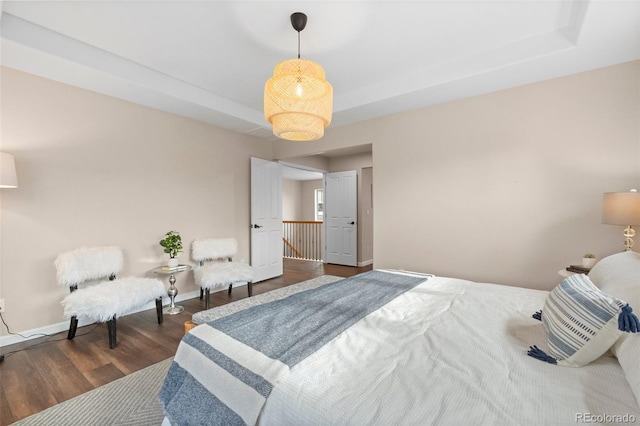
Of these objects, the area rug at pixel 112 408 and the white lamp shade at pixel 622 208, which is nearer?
the area rug at pixel 112 408

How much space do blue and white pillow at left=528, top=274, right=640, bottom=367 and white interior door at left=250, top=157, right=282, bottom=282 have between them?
4072 mm

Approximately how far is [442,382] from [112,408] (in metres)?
1.95

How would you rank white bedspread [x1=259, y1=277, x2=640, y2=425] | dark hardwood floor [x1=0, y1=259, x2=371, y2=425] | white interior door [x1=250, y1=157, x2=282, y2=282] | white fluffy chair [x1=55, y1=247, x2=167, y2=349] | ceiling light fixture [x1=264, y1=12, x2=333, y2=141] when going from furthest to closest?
1. white interior door [x1=250, y1=157, x2=282, y2=282]
2. white fluffy chair [x1=55, y1=247, x2=167, y2=349]
3. ceiling light fixture [x1=264, y1=12, x2=333, y2=141]
4. dark hardwood floor [x1=0, y1=259, x2=371, y2=425]
5. white bedspread [x1=259, y1=277, x2=640, y2=425]

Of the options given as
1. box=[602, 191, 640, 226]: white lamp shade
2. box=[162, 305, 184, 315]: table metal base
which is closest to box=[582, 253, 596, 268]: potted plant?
box=[602, 191, 640, 226]: white lamp shade

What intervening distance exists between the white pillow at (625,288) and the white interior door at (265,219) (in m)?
4.09

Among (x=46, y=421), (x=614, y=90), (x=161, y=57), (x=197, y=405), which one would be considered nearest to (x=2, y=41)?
(x=161, y=57)

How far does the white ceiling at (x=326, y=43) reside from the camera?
80.7 inches

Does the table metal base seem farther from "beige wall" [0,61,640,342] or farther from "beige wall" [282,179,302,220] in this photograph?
"beige wall" [282,179,302,220]

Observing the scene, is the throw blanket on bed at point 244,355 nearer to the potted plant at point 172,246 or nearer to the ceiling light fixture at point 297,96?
the ceiling light fixture at point 297,96

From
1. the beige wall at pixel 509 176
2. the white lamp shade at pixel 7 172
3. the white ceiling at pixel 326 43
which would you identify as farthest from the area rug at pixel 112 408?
the beige wall at pixel 509 176

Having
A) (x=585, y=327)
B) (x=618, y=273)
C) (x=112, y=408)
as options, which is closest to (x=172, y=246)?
(x=112, y=408)

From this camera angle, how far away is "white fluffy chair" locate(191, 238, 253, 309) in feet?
10.9

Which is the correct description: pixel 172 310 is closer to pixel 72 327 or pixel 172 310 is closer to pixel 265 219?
pixel 72 327

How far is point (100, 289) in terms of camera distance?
2545 mm
